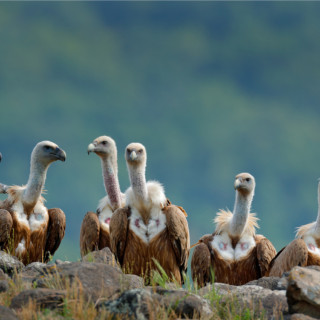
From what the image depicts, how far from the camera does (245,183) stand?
649 inches

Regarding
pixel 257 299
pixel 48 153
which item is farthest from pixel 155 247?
pixel 257 299

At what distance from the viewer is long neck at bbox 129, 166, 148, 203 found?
15.0m

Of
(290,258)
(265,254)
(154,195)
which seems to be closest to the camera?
(154,195)

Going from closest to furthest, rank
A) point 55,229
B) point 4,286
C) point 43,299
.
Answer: point 43,299 < point 4,286 < point 55,229

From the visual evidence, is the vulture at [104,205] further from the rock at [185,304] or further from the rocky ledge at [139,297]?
the rock at [185,304]

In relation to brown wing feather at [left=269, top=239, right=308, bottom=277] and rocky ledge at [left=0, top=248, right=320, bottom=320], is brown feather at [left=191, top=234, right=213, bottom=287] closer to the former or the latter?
brown wing feather at [left=269, top=239, right=308, bottom=277]

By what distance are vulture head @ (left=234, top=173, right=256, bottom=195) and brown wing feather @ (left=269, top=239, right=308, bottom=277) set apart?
1.75 m

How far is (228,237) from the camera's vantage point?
16375 millimetres

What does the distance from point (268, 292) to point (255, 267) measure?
184 inches

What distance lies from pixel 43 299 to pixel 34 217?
6.69 metres

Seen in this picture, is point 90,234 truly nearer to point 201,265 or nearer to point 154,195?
point 154,195

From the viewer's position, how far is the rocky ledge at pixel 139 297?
9.38 m

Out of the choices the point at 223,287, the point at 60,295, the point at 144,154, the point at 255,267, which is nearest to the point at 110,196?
the point at 144,154

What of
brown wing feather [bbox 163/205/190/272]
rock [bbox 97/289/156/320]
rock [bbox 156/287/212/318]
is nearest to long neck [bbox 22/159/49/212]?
brown wing feather [bbox 163/205/190/272]
